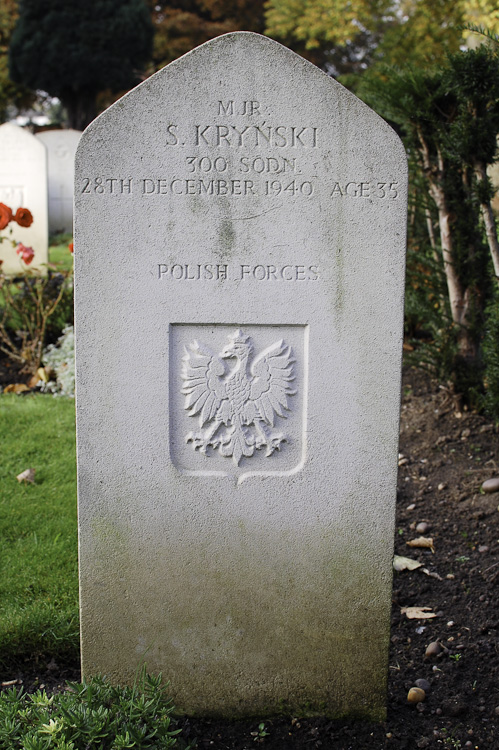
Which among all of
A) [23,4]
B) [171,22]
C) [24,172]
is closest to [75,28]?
[23,4]

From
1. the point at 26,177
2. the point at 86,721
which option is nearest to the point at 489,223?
the point at 86,721

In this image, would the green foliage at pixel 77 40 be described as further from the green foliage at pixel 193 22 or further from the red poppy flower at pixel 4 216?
the red poppy flower at pixel 4 216

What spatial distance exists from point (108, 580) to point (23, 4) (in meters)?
23.6

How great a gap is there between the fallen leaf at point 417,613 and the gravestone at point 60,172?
14.0 meters

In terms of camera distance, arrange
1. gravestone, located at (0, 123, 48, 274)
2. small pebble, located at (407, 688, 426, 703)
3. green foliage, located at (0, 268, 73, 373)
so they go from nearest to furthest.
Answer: small pebble, located at (407, 688, 426, 703) → green foliage, located at (0, 268, 73, 373) → gravestone, located at (0, 123, 48, 274)

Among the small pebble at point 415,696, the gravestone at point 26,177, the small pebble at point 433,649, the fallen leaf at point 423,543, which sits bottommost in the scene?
the small pebble at point 415,696

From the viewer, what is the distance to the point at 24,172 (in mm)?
9984

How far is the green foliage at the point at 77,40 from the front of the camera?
2133 cm

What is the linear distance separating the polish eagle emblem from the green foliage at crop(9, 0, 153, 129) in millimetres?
21729

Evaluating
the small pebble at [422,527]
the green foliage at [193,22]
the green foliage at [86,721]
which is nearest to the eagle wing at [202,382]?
the green foliage at [86,721]

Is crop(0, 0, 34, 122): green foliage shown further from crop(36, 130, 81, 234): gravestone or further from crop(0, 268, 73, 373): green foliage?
crop(0, 268, 73, 373): green foliage

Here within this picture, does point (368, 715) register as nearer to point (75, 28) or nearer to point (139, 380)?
point (139, 380)

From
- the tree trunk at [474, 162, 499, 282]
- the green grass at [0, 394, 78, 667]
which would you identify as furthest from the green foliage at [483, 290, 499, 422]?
the green grass at [0, 394, 78, 667]

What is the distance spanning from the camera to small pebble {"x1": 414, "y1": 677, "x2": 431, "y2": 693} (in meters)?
2.68
